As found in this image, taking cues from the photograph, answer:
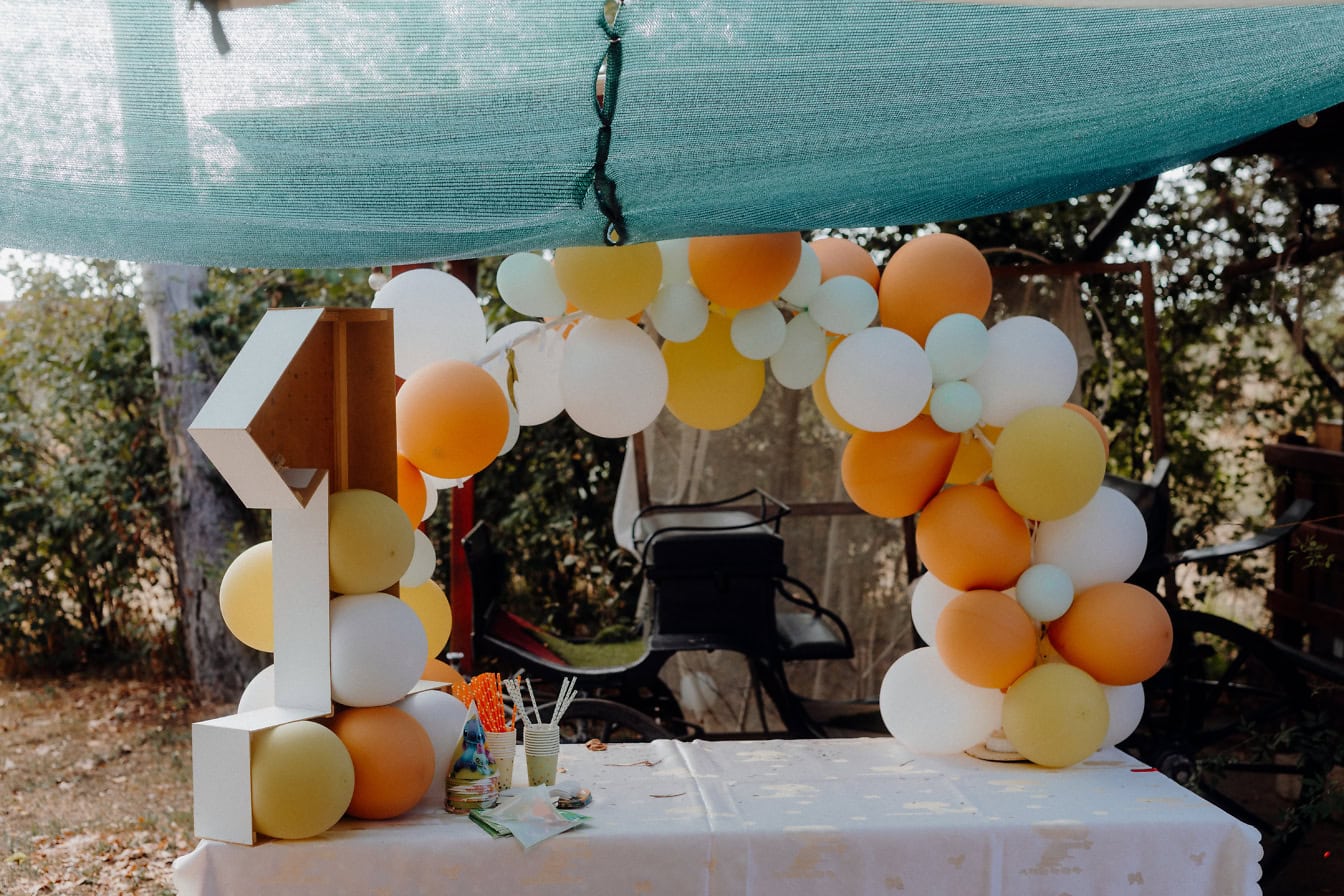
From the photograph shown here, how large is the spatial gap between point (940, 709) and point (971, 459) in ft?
2.05

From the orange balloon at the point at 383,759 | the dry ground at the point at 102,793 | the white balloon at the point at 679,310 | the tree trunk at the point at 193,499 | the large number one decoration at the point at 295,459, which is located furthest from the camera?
the tree trunk at the point at 193,499

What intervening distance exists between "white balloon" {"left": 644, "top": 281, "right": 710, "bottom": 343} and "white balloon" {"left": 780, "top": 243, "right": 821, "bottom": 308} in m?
0.21

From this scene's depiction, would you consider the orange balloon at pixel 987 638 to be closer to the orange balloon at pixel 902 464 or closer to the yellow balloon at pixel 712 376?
the orange balloon at pixel 902 464

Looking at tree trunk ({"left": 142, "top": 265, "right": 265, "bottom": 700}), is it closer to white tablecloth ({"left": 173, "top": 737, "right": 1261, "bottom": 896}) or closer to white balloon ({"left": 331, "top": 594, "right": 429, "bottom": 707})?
white balloon ({"left": 331, "top": 594, "right": 429, "bottom": 707})

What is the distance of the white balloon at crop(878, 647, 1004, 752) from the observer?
2840 mm

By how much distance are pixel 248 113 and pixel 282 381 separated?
0.53 meters

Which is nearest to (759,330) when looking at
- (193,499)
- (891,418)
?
(891,418)

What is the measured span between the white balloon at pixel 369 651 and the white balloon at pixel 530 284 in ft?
2.55

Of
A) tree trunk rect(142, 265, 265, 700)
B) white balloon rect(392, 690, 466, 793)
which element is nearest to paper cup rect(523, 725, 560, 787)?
white balloon rect(392, 690, 466, 793)

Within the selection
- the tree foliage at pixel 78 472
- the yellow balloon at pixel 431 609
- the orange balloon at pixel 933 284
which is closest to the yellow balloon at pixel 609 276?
the orange balloon at pixel 933 284

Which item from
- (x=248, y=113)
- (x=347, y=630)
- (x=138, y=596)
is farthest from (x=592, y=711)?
(x=138, y=596)

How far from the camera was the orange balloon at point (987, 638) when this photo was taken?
269cm

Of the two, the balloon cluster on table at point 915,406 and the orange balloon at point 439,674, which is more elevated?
the balloon cluster on table at point 915,406

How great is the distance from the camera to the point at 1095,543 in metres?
2.78
